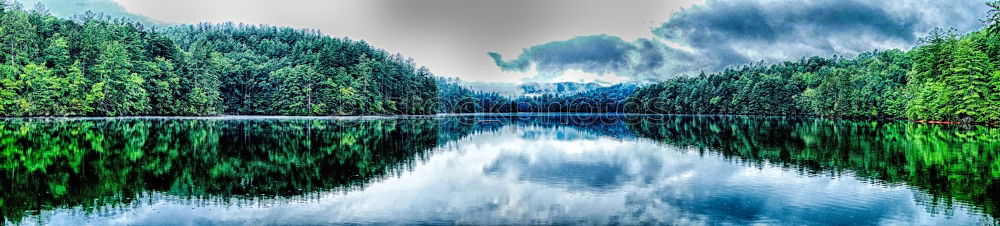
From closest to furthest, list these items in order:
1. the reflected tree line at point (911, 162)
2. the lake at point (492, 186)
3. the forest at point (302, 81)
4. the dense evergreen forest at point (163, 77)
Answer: the lake at point (492, 186), the reflected tree line at point (911, 162), the forest at point (302, 81), the dense evergreen forest at point (163, 77)

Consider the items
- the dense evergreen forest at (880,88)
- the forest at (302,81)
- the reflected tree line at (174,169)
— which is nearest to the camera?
the reflected tree line at (174,169)

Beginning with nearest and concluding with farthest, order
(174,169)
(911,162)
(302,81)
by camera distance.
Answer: (174,169)
(911,162)
(302,81)

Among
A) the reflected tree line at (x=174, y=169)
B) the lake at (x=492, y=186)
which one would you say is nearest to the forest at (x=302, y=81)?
the lake at (x=492, y=186)

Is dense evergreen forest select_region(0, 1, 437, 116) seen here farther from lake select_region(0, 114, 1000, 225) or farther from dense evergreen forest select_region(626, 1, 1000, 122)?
dense evergreen forest select_region(626, 1, 1000, 122)

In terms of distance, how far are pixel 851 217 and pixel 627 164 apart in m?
10.6

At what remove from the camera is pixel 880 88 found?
275 feet

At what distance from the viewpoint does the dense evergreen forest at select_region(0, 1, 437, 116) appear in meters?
64.9

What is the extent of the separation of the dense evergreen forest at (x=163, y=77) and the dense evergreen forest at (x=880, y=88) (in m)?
67.2

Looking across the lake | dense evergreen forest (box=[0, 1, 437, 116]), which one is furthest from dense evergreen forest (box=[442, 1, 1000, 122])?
dense evergreen forest (box=[0, 1, 437, 116])

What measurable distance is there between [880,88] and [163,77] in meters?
96.7

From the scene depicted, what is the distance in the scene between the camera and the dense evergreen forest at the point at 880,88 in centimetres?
5331

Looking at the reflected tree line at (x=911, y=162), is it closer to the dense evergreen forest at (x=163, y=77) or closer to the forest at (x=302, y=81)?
the forest at (x=302, y=81)

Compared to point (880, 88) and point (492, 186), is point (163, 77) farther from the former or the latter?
point (880, 88)

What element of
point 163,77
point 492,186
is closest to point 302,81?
point 163,77
